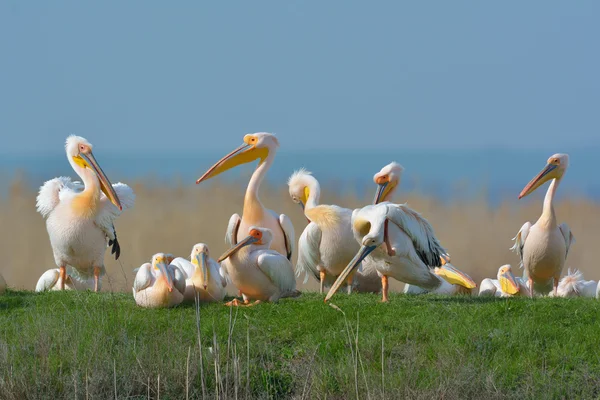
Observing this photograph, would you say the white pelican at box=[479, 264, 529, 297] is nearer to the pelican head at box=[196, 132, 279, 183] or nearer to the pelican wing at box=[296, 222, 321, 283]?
the pelican wing at box=[296, 222, 321, 283]

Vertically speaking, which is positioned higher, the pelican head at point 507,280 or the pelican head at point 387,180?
the pelican head at point 387,180

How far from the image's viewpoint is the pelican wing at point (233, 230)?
972 cm

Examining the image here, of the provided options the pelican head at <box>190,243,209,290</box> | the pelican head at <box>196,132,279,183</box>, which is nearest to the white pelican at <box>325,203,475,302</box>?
the pelican head at <box>190,243,209,290</box>

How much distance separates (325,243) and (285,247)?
17.3 inches

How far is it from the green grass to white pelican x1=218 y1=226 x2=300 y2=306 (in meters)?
0.37

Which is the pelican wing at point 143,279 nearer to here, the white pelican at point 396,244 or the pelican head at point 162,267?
the pelican head at point 162,267

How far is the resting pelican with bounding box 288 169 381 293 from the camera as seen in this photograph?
970cm

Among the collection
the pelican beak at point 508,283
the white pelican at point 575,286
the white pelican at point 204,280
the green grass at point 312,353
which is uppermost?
the white pelican at point 204,280

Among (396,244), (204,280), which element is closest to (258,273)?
(204,280)

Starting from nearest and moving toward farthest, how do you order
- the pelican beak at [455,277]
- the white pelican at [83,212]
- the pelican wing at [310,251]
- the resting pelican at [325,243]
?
the resting pelican at [325,243], the pelican wing at [310,251], the white pelican at [83,212], the pelican beak at [455,277]

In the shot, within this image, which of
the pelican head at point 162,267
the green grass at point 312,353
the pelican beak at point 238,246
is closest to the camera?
the green grass at point 312,353

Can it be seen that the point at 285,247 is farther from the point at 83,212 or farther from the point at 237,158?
the point at 83,212

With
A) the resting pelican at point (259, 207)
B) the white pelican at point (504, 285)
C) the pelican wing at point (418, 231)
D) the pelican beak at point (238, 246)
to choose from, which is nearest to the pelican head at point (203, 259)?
the pelican beak at point (238, 246)

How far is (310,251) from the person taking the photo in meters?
9.98
